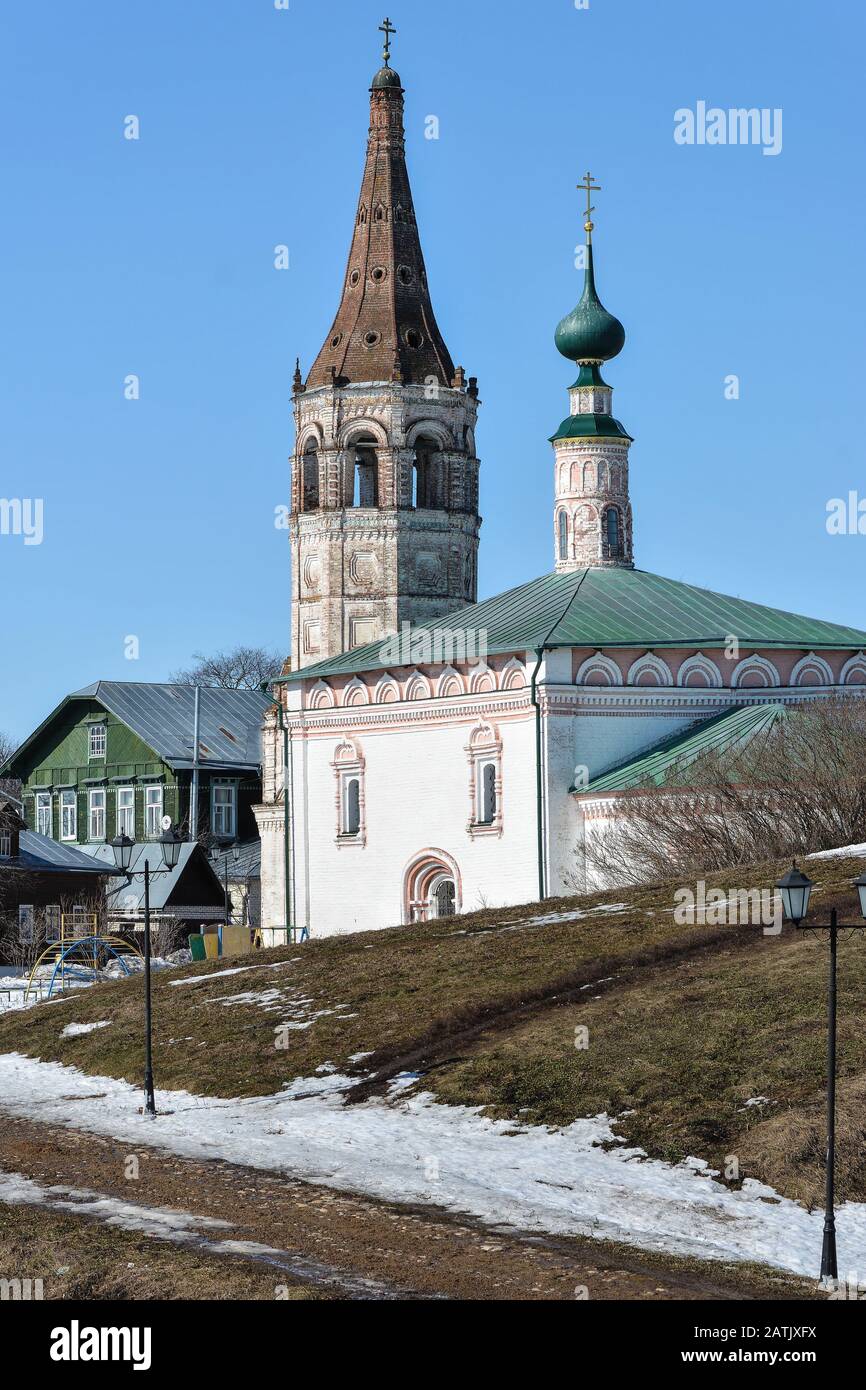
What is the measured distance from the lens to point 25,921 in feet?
165

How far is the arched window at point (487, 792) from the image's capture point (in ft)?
126

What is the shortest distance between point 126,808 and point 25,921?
1586 cm

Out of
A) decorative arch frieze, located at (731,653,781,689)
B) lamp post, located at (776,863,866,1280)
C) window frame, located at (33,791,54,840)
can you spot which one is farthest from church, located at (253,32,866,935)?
window frame, located at (33,791,54,840)

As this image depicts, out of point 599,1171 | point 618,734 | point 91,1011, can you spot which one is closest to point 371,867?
point 618,734

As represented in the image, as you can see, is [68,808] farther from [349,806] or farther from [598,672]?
[598,672]

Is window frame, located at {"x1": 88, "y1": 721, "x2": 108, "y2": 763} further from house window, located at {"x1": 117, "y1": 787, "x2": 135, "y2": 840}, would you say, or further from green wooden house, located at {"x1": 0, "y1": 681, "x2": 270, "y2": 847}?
house window, located at {"x1": 117, "y1": 787, "x2": 135, "y2": 840}

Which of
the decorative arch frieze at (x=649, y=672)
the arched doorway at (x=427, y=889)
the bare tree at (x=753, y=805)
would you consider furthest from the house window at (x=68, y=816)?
the bare tree at (x=753, y=805)

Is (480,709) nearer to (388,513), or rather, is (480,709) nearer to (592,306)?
(592,306)

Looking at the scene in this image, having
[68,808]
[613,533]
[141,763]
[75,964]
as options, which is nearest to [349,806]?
[75,964]

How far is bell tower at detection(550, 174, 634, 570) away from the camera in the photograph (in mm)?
43062

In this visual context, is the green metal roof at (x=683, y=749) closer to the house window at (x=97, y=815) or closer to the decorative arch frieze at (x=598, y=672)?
the decorative arch frieze at (x=598, y=672)

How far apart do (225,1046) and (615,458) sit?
75.0ft

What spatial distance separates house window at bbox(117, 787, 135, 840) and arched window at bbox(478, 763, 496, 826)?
28519mm
